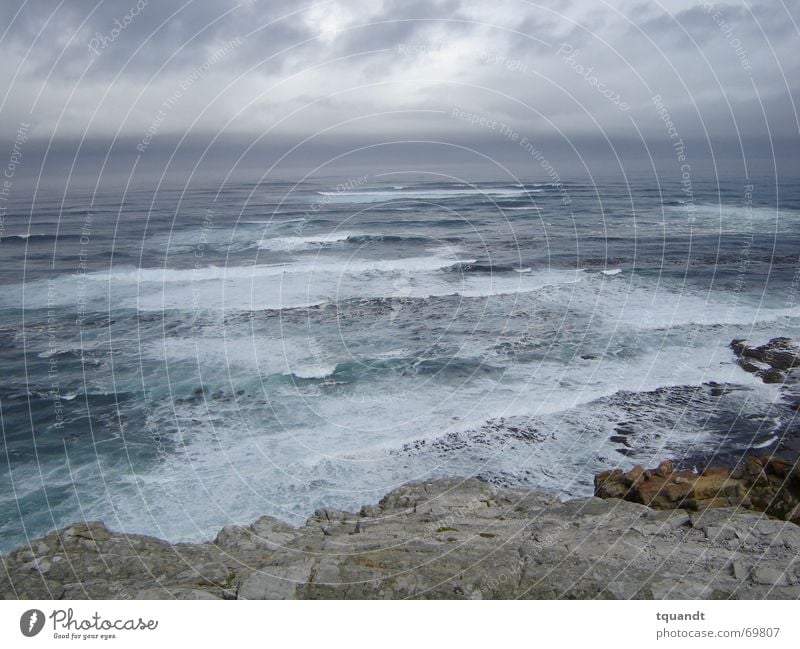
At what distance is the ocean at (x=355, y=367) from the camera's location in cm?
1186

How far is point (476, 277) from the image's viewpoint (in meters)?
29.8

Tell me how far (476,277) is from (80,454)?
69.8 ft

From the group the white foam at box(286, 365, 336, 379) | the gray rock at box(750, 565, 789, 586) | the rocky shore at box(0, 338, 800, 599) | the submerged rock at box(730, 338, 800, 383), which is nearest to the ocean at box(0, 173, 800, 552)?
the white foam at box(286, 365, 336, 379)

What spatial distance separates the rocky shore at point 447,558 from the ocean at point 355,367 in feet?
5.26

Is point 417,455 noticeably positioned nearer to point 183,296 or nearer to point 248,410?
point 248,410

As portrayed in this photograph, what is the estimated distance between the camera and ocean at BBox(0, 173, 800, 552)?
11.9 metres

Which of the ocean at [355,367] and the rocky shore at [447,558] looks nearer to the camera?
the rocky shore at [447,558]

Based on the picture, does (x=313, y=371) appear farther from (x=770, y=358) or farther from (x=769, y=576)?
(x=770, y=358)

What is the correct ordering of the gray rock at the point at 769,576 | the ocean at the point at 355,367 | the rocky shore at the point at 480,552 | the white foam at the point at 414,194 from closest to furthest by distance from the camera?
the gray rock at the point at 769,576
the rocky shore at the point at 480,552
the ocean at the point at 355,367
the white foam at the point at 414,194

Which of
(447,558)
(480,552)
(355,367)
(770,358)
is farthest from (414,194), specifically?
(447,558)

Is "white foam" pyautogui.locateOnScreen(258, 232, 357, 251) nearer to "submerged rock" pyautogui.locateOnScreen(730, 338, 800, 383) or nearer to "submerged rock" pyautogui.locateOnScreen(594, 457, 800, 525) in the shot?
"submerged rock" pyautogui.locateOnScreen(730, 338, 800, 383)

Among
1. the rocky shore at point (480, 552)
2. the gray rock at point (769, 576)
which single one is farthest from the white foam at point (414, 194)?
the gray rock at point (769, 576)

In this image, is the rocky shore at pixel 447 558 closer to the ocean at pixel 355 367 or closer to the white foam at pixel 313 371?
the ocean at pixel 355 367

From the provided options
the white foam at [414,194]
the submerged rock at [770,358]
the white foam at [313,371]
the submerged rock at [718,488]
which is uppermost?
the white foam at [414,194]
